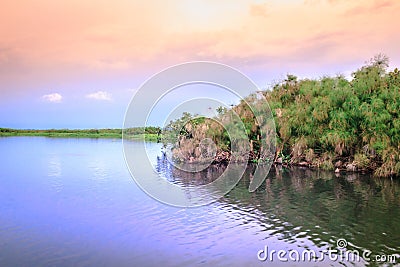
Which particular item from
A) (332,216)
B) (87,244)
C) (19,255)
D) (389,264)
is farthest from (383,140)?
(19,255)

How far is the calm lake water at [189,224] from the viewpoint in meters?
9.80

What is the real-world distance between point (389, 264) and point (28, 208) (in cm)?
1298

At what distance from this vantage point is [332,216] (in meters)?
13.8

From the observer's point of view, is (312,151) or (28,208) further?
(312,151)

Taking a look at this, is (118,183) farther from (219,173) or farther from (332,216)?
(332,216)
